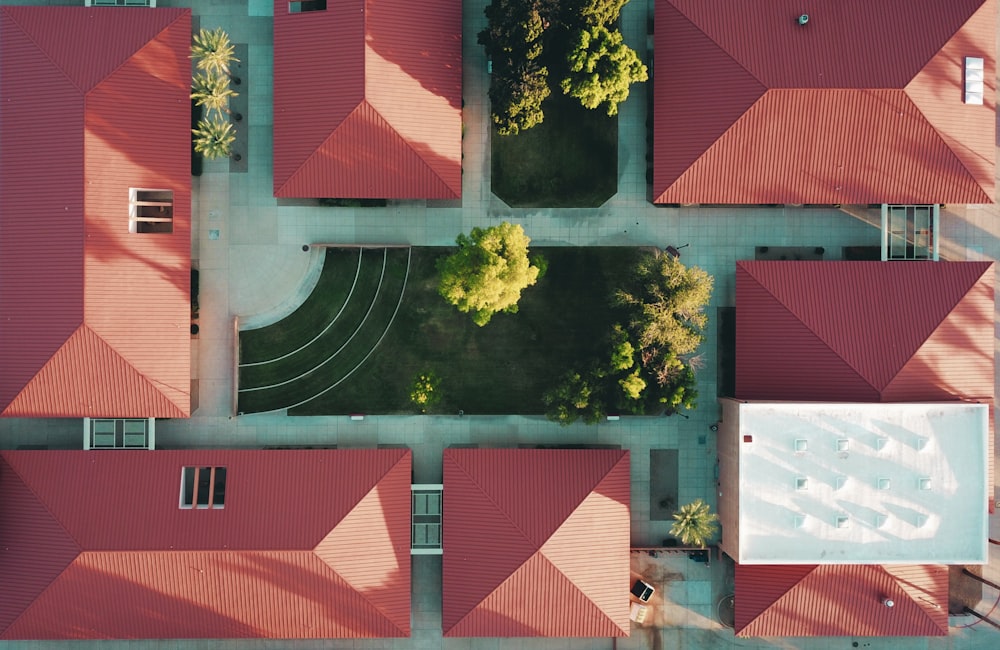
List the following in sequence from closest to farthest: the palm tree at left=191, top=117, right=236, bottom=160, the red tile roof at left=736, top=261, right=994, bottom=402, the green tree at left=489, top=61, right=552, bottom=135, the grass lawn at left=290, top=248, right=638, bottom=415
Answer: the green tree at left=489, top=61, right=552, bottom=135, the red tile roof at left=736, top=261, right=994, bottom=402, the palm tree at left=191, top=117, right=236, bottom=160, the grass lawn at left=290, top=248, right=638, bottom=415

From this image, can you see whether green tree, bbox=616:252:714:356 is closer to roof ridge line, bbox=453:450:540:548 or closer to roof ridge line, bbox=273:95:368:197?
Answer: roof ridge line, bbox=453:450:540:548

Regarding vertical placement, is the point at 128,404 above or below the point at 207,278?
below

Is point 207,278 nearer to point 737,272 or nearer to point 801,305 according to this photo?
point 737,272

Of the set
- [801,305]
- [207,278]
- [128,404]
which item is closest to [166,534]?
[128,404]

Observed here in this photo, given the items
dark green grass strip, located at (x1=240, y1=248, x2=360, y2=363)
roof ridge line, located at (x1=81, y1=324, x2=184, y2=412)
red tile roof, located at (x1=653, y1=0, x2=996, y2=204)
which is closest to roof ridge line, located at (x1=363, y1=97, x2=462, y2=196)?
dark green grass strip, located at (x1=240, y1=248, x2=360, y2=363)

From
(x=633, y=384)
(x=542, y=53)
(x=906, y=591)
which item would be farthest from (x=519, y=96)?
(x=906, y=591)

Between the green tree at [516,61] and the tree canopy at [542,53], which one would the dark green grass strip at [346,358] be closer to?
the green tree at [516,61]

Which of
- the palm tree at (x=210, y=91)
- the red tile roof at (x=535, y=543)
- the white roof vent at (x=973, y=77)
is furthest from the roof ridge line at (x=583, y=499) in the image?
the palm tree at (x=210, y=91)
